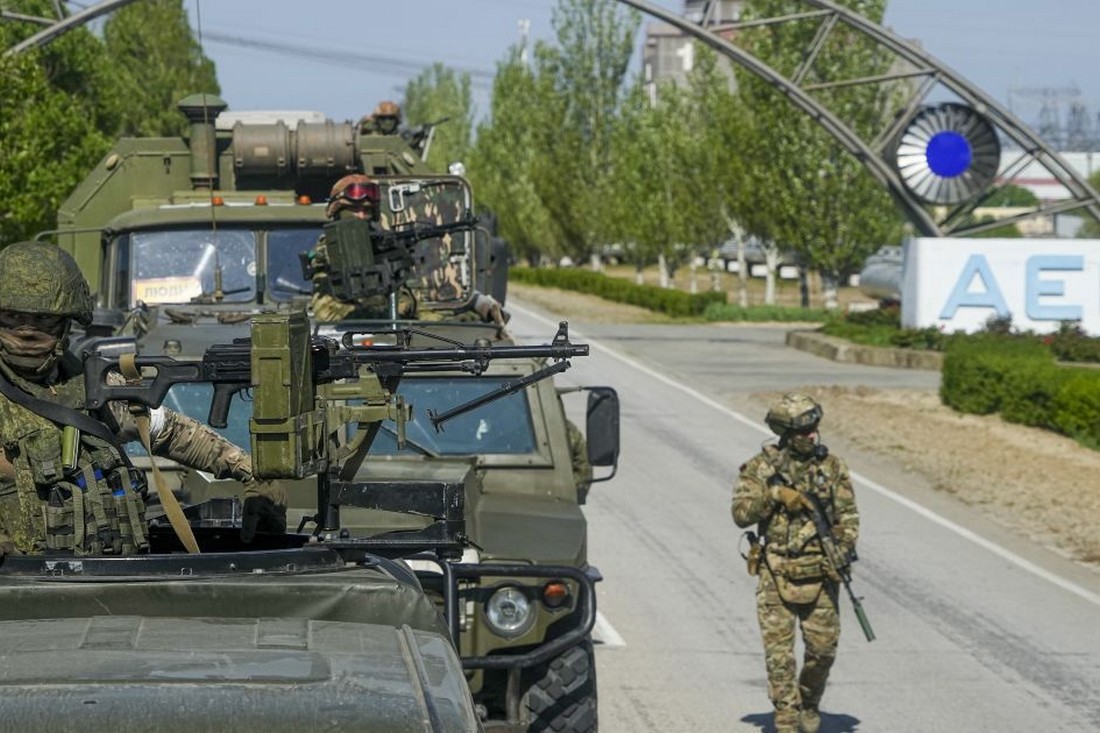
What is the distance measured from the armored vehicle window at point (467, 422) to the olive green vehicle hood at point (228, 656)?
4271 mm

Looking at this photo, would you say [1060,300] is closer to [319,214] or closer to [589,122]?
[319,214]

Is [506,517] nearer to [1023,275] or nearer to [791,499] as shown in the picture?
[791,499]

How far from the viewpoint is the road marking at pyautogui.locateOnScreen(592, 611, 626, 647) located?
11828mm

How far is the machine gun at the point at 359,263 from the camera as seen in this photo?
34.3ft

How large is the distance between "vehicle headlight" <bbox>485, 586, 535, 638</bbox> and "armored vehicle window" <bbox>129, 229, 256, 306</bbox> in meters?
4.57

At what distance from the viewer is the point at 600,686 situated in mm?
10695

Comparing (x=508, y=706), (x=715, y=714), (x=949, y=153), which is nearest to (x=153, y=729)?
(x=508, y=706)

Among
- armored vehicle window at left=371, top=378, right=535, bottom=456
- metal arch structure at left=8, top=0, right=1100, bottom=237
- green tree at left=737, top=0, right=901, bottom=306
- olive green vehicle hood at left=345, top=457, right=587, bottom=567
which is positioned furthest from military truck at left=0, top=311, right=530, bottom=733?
green tree at left=737, top=0, right=901, bottom=306

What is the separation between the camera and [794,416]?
928 cm

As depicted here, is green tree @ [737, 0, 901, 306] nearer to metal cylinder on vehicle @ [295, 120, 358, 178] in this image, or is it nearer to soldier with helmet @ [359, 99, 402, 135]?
soldier with helmet @ [359, 99, 402, 135]

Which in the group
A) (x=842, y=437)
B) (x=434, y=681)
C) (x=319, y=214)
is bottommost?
(x=842, y=437)

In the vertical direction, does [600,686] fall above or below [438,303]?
below

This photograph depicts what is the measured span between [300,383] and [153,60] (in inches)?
2271

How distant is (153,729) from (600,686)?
7397 millimetres
